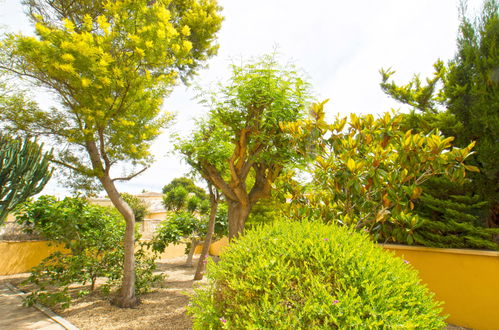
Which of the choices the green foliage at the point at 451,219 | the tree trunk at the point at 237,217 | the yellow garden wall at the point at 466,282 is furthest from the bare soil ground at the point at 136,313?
the green foliage at the point at 451,219

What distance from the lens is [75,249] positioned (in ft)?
23.7

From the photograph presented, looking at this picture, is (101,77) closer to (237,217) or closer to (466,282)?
(237,217)

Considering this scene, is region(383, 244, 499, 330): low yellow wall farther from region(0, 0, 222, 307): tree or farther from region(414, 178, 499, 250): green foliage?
region(0, 0, 222, 307): tree

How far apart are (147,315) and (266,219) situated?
510cm

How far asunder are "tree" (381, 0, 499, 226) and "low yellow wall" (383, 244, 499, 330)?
129 centimetres

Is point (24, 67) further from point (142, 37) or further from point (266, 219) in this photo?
point (266, 219)

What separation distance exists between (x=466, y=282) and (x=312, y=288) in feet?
14.4

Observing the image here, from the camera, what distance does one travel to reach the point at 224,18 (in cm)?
1108

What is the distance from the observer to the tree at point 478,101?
17.7 ft

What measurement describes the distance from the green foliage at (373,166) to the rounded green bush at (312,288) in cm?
217

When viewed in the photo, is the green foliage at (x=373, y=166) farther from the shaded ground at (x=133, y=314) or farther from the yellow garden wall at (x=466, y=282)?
the shaded ground at (x=133, y=314)

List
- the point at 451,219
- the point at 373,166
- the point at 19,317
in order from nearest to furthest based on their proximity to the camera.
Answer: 1. the point at 373,166
2. the point at 451,219
3. the point at 19,317

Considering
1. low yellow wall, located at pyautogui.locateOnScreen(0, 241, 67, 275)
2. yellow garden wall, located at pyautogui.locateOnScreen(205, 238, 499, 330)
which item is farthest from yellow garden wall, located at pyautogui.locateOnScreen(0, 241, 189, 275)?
yellow garden wall, located at pyautogui.locateOnScreen(205, 238, 499, 330)

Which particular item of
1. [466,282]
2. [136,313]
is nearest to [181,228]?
[136,313]
